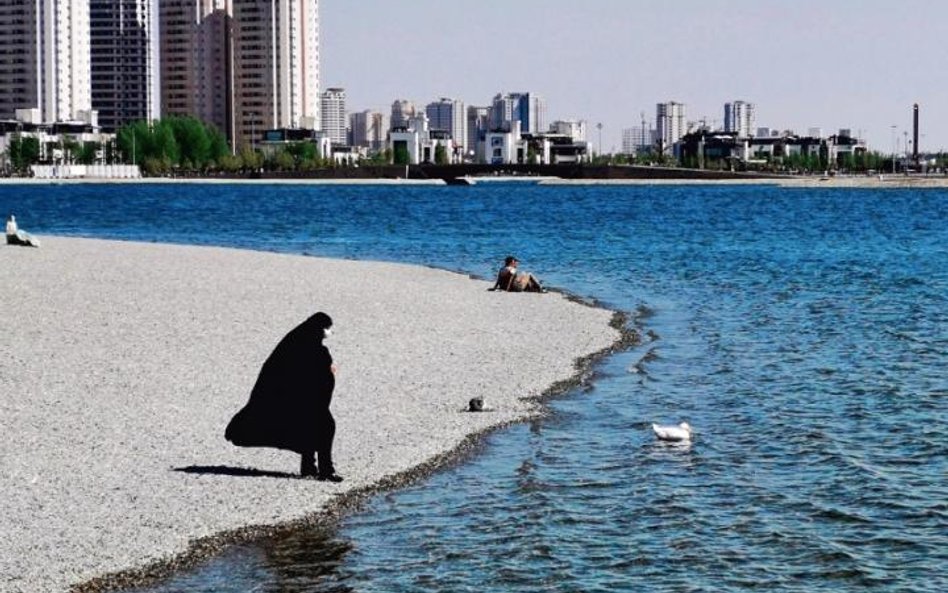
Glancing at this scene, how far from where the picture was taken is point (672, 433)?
23.9 m

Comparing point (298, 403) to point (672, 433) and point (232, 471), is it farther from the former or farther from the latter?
point (672, 433)

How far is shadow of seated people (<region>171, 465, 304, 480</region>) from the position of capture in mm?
20453

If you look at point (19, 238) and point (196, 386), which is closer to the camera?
point (196, 386)

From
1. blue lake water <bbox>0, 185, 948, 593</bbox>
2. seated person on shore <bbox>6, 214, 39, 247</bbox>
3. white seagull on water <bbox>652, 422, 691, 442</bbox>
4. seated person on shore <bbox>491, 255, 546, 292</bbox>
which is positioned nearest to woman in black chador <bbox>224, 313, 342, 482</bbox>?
blue lake water <bbox>0, 185, 948, 593</bbox>

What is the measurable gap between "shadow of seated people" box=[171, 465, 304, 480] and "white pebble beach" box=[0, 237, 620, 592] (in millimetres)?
102

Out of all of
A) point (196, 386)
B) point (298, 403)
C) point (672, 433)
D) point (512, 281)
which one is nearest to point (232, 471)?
point (298, 403)

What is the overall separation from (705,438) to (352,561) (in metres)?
8.66

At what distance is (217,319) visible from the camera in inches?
1423

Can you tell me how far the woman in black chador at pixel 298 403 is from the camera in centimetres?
1972

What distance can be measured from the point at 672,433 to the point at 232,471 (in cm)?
686

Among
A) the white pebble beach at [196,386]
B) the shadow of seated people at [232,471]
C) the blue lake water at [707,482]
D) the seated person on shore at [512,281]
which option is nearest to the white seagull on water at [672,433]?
the blue lake water at [707,482]

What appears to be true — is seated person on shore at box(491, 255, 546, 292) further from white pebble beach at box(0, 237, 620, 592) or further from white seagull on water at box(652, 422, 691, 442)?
white seagull on water at box(652, 422, 691, 442)

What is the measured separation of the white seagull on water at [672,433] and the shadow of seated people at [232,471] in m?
5.96

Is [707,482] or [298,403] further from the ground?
[298,403]
